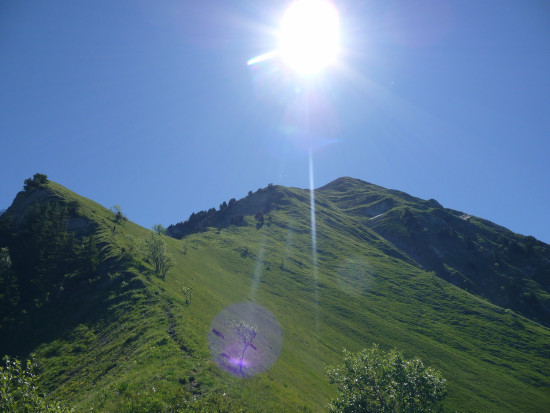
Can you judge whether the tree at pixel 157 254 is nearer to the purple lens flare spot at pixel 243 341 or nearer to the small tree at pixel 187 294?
the small tree at pixel 187 294

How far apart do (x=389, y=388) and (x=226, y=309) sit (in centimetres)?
3604

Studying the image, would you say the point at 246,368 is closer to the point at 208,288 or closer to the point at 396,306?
the point at 208,288

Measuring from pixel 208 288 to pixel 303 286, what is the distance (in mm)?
40865

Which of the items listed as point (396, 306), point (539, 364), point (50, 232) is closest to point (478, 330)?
point (539, 364)

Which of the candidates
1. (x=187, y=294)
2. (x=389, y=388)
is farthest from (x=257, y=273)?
(x=389, y=388)

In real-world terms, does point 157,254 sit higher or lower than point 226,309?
higher

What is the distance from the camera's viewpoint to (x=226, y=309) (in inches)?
2231

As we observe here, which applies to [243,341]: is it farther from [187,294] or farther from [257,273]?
[257,273]

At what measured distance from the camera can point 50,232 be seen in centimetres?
5606

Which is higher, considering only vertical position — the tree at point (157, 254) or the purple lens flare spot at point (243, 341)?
the tree at point (157, 254)

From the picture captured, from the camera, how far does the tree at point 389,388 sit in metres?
26.3

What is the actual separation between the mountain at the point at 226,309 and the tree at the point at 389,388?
17.3ft

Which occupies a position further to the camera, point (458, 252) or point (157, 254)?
point (458, 252)

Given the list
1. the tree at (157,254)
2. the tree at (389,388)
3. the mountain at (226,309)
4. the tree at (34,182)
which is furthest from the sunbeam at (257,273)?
the tree at (34,182)
